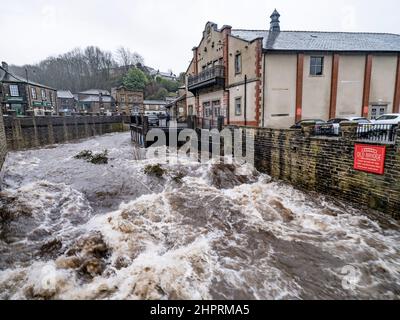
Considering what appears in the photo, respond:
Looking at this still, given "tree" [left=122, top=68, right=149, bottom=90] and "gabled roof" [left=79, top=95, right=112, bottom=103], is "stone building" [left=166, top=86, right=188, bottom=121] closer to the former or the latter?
"tree" [left=122, top=68, right=149, bottom=90]

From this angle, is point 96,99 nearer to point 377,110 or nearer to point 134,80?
point 134,80

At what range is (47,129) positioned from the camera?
22.4m

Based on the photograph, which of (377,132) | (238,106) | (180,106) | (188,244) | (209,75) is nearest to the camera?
(188,244)

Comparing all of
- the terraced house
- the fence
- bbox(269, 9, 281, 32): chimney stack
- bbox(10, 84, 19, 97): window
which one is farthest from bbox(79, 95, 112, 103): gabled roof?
the fence

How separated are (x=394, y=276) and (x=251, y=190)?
542cm

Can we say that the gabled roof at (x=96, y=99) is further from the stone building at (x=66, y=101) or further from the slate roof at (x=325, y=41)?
the slate roof at (x=325, y=41)

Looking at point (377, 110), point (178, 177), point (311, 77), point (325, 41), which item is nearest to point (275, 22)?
point (325, 41)

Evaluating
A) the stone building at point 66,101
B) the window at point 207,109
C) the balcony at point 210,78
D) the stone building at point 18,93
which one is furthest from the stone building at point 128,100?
the balcony at point 210,78

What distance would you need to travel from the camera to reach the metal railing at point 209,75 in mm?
20766

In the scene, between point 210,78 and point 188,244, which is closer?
point 188,244

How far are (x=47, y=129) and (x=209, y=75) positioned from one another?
16.4 meters

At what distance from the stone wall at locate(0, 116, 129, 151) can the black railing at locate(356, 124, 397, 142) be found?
23.8 metres

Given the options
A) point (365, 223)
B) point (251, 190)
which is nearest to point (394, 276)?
point (365, 223)

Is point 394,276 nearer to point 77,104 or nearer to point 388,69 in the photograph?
point 388,69
